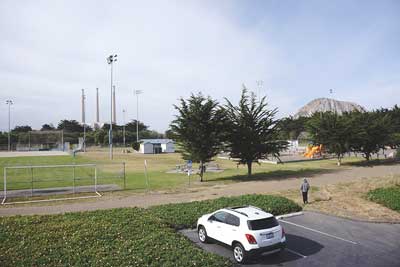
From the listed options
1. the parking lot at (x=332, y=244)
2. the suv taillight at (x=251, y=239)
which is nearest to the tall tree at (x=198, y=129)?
the parking lot at (x=332, y=244)

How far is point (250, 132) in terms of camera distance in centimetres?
3212

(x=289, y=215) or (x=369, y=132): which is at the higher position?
(x=369, y=132)

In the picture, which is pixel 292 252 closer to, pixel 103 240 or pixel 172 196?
pixel 103 240

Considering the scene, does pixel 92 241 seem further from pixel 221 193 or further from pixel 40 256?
pixel 221 193

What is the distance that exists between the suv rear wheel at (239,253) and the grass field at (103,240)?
73 centimetres

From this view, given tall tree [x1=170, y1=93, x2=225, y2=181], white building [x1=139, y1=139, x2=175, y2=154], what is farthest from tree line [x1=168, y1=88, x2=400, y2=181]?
white building [x1=139, y1=139, x2=175, y2=154]

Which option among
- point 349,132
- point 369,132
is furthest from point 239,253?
point 369,132

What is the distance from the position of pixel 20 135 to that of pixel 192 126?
416 feet

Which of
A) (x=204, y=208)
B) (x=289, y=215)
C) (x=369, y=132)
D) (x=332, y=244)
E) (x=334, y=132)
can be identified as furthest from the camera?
(x=369, y=132)

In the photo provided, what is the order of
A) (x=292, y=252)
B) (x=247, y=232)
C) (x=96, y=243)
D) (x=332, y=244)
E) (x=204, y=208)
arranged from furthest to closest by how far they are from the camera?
1. (x=204, y=208)
2. (x=332, y=244)
3. (x=292, y=252)
4. (x=96, y=243)
5. (x=247, y=232)

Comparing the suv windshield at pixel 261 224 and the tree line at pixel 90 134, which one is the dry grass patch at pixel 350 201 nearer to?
the suv windshield at pixel 261 224

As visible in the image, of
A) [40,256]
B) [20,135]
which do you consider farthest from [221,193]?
[20,135]

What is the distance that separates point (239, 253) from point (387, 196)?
14.0 metres

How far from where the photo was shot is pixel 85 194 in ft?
80.5
